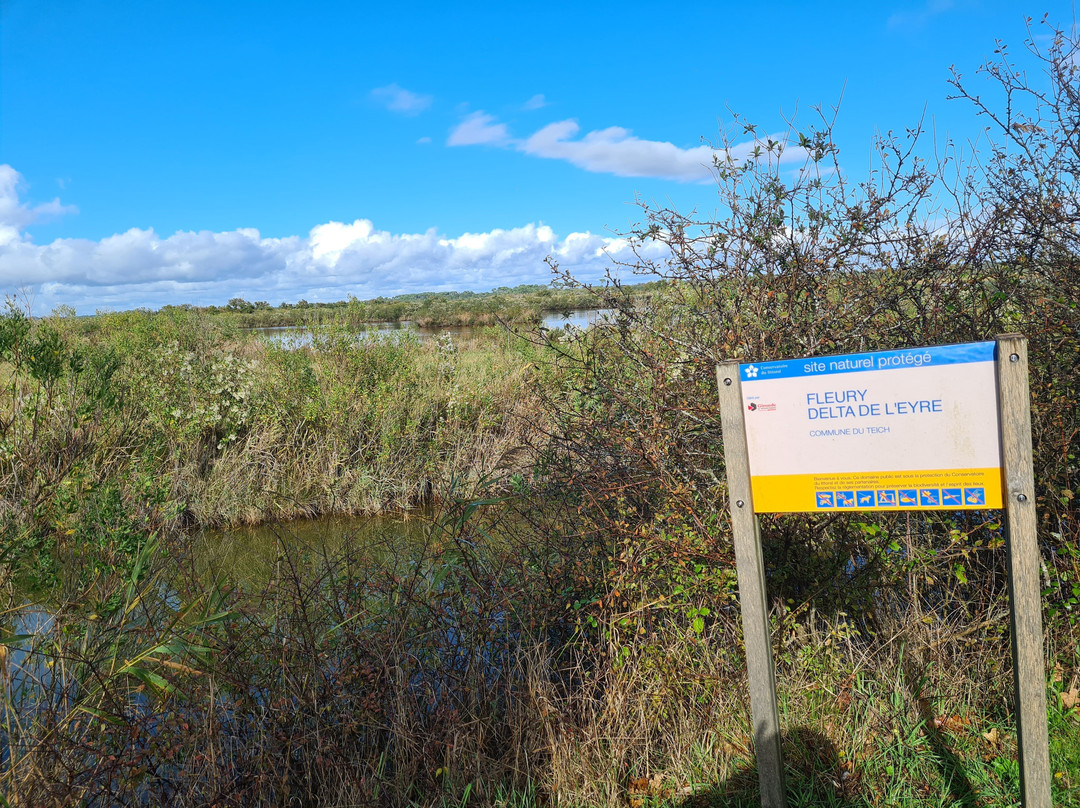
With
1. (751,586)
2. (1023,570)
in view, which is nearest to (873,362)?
(1023,570)

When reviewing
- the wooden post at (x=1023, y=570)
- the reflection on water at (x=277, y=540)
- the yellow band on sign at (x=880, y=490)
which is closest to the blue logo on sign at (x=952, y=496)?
the yellow band on sign at (x=880, y=490)

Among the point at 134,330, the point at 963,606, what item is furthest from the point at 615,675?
the point at 134,330

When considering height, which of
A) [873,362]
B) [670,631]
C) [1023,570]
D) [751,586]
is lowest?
[670,631]

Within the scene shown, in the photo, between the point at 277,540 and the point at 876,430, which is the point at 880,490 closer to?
the point at 876,430

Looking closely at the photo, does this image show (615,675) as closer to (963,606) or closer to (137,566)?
(963,606)

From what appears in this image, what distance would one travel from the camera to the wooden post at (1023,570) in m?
2.19

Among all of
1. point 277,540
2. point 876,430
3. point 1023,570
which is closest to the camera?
point 1023,570

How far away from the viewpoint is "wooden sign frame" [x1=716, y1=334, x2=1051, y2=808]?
7.22ft

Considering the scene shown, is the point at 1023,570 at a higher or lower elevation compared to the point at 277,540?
higher

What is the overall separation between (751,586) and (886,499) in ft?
1.89

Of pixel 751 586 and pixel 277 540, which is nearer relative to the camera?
pixel 751 586

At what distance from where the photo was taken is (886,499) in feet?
7.88

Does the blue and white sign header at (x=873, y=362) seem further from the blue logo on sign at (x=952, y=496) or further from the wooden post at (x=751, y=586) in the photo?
the blue logo on sign at (x=952, y=496)

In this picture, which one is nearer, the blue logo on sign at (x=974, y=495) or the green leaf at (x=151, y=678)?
the blue logo on sign at (x=974, y=495)
